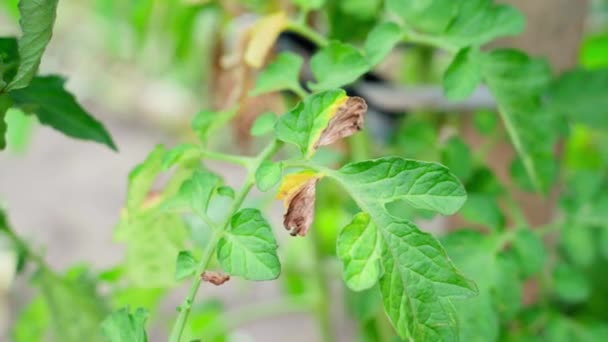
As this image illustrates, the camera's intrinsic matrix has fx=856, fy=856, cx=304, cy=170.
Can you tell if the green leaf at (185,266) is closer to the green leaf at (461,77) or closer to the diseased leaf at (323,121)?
the diseased leaf at (323,121)

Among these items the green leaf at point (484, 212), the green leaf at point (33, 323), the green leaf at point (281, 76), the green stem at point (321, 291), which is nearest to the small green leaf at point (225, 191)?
the green leaf at point (281, 76)

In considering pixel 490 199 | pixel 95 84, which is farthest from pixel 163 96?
pixel 490 199

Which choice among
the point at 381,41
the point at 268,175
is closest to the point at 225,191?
the point at 268,175

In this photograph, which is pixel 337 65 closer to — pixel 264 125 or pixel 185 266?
pixel 264 125

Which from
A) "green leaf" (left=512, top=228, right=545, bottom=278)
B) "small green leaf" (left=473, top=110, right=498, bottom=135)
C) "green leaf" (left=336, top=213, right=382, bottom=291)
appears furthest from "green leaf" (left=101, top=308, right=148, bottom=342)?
"small green leaf" (left=473, top=110, right=498, bottom=135)

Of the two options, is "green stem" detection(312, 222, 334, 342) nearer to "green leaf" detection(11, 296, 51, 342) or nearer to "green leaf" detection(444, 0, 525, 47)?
"green leaf" detection(11, 296, 51, 342)

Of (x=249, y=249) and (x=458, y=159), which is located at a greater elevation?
(x=249, y=249)
